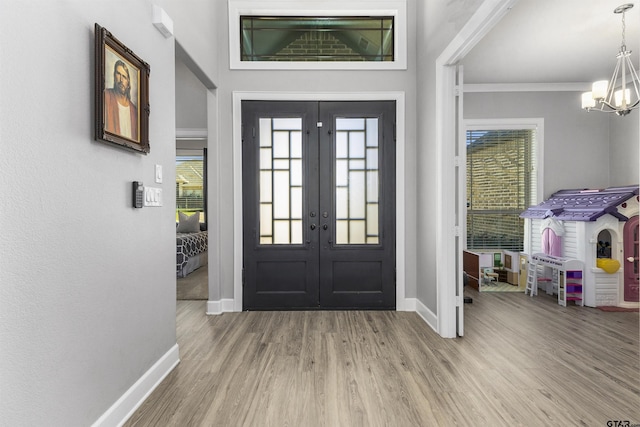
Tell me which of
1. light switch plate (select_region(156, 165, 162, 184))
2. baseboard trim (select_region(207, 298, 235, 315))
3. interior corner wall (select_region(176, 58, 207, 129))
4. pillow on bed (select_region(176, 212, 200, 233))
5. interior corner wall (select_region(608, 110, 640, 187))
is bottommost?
baseboard trim (select_region(207, 298, 235, 315))

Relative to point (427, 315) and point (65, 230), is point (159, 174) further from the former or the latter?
point (427, 315)

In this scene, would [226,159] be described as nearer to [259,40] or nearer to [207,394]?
[259,40]

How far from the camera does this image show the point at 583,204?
415 centimetres

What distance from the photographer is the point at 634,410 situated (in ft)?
6.16

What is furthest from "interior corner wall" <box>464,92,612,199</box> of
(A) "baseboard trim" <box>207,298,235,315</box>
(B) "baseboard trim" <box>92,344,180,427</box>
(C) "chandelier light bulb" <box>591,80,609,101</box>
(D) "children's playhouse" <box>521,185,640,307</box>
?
(B) "baseboard trim" <box>92,344,180,427</box>

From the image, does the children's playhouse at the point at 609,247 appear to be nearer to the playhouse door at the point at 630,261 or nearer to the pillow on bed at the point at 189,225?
the playhouse door at the point at 630,261

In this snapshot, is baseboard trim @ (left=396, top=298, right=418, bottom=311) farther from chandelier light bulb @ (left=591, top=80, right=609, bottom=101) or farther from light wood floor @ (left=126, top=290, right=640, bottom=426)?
chandelier light bulb @ (left=591, top=80, right=609, bottom=101)

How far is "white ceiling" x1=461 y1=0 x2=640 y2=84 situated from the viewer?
321 cm

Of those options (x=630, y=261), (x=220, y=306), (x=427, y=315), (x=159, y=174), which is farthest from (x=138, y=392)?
(x=630, y=261)

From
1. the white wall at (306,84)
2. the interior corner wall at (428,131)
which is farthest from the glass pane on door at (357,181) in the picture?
the interior corner wall at (428,131)

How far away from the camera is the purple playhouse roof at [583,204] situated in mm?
3820

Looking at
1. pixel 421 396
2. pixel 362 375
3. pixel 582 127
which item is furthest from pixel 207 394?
pixel 582 127

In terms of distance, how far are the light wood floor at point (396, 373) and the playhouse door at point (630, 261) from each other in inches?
26.4

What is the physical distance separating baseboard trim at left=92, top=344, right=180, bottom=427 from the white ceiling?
408 centimetres
